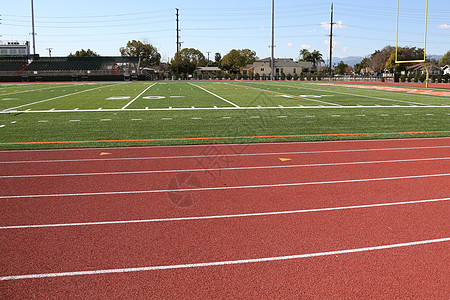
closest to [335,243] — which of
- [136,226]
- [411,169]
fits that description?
[136,226]

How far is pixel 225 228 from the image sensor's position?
5.28 metres

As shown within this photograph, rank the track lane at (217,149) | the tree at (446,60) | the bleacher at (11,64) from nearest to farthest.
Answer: the track lane at (217,149) → the bleacher at (11,64) → the tree at (446,60)

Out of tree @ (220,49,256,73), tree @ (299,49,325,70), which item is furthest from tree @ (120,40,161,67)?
tree @ (299,49,325,70)

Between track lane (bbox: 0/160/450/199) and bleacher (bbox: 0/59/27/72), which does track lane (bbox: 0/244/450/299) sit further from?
bleacher (bbox: 0/59/27/72)

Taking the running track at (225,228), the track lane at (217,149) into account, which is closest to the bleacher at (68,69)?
the track lane at (217,149)

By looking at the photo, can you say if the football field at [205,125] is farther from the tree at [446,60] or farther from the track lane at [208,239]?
the tree at [446,60]

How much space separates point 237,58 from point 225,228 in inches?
4469

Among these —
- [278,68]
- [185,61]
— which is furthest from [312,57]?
[185,61]

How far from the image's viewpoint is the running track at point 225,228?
3.93 m

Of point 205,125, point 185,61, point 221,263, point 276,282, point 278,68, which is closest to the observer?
point 276,282

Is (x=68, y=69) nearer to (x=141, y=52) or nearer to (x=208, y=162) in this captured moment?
(x=141, y=52)

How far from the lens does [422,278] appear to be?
13.1 ft

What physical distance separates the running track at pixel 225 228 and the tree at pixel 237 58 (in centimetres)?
10915

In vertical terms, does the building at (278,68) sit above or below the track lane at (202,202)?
above
